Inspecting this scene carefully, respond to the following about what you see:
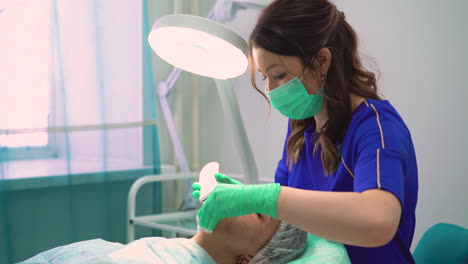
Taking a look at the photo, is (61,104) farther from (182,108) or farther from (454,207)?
(454,207)

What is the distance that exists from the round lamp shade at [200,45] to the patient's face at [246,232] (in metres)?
0.40

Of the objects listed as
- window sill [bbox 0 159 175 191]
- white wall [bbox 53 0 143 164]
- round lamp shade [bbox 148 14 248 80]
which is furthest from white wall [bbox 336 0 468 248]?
window sill [bbox 0 159 175 191]

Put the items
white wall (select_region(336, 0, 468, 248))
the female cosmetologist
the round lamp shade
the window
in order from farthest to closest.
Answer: the window
white wall (select_region(336, 0, 468, 248))
the round lamp shade
the female cosmetologist

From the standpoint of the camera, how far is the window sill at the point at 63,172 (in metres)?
1.96

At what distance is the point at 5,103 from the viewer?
6.28ft

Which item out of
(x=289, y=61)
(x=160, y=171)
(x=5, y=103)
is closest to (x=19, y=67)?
(x=5, y=103)

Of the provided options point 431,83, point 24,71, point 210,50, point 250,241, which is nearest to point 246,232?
point 250,241

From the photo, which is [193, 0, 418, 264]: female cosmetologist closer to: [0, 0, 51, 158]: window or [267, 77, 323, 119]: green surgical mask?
[267, 77, 323, 119]: green surgical mask

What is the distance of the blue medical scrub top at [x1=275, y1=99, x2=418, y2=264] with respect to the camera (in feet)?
2.94

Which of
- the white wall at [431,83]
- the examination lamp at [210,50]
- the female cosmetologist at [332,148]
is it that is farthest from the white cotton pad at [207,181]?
the white wall at [431,83]

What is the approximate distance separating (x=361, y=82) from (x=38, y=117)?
152 centimetres

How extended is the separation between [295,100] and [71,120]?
1.37m

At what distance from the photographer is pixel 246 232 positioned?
3.73ft

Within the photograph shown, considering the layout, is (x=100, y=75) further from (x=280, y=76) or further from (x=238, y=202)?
Answer: (x=238, y=202)
